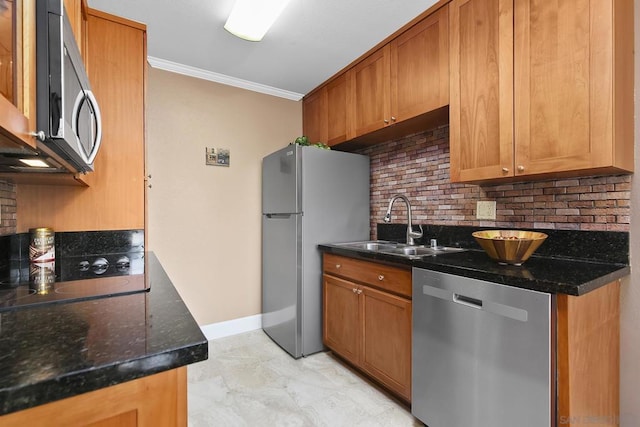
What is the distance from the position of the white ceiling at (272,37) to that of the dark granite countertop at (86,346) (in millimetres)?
1842

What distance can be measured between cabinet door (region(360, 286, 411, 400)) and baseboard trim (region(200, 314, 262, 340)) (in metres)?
1.34

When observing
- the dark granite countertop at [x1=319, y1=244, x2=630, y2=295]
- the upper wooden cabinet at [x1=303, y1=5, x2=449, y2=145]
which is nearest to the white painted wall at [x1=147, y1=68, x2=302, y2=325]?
the upper wooden cabinet at [x1=303, y1=5, x2=449, y2=145]

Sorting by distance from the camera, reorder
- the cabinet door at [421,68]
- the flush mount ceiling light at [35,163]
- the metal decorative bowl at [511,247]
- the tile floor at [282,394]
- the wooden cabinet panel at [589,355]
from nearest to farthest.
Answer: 1. the flush mount ceiling light at [35,163]
2. the wooden cabinet panel at [589,355]
3. the metal decorative bowl at [511,247]
4. the tile floor at [282,394]
5. the cabinet door at [421,68]

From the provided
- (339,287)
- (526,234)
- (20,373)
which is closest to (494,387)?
(526,234)

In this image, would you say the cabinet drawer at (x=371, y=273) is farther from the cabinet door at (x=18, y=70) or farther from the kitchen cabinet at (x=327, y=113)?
the cabinet door at (x=18, y=70)

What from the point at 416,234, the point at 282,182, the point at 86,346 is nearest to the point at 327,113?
the point at 282,182

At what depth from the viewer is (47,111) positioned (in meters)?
0.68

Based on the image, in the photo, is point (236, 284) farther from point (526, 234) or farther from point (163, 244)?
point (526, 234)

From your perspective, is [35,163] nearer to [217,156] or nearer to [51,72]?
[51,72]

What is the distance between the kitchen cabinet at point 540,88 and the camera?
1267 millimetres

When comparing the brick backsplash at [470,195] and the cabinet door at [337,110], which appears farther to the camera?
the cabinet door at [337,110]

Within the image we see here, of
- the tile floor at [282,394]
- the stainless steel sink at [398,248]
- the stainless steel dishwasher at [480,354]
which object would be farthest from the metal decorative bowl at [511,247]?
the tile floor at [282,394]

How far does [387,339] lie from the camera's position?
187cm

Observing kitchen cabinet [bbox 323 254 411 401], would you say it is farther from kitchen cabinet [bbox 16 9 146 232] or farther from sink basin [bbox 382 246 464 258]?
kitchen cabinet [bbox 16 9 146 232]
